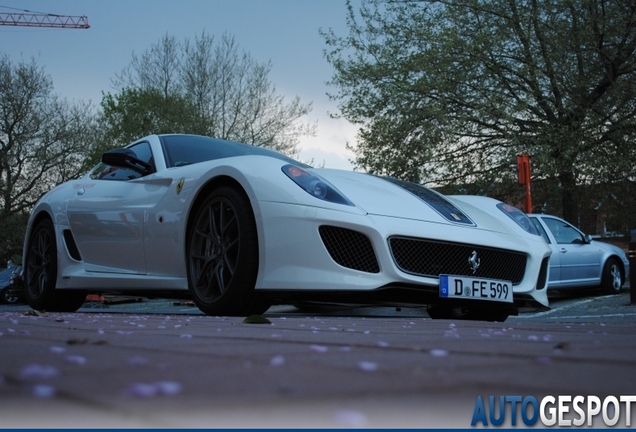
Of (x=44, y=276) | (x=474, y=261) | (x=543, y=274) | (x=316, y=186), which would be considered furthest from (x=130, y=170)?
(x=543, y=274)

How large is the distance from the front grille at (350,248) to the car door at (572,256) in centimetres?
686

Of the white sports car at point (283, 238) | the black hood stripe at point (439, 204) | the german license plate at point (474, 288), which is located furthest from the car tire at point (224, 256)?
the black hood stripe at point (439, 204)

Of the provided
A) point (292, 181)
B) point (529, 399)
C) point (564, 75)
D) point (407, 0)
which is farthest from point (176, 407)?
point (407, 0)

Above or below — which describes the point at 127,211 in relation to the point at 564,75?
below

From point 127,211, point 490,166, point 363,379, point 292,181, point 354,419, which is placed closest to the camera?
point 354,419

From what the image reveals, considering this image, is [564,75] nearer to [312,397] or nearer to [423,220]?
[423,220]

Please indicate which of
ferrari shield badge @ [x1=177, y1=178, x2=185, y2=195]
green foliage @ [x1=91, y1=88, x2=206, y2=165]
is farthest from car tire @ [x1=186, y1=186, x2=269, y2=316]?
green foliage @ [x1=91, y1=88, x2=206, y2=165]

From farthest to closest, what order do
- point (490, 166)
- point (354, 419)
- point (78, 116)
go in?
point (78, 116) < point (490, 166) < point (354, 419)

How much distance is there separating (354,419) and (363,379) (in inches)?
11.7

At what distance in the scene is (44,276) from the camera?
6410 millimetres

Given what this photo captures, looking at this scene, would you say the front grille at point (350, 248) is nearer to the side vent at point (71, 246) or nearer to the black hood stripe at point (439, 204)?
the black hood stripe at point (439, 204)

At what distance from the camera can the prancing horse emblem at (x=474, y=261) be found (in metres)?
4.57

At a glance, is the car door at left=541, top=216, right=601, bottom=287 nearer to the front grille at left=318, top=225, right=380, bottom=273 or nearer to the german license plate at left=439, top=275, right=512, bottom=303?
the german license plate at left=439, top=275, right=512, bottom=303

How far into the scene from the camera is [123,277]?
5422mm
